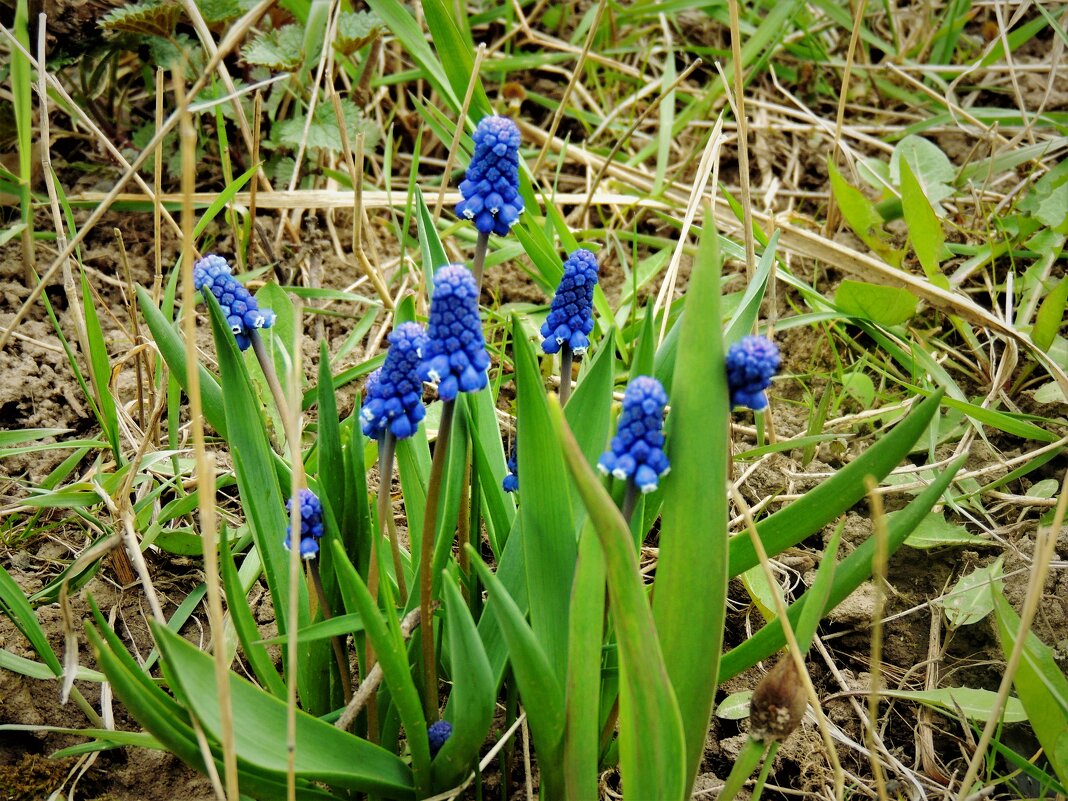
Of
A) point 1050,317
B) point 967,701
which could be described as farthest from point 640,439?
point 1050,317

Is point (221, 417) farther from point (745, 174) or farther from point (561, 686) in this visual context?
point (745, 174)

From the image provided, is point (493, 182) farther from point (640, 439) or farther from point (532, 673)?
point (532, 673)

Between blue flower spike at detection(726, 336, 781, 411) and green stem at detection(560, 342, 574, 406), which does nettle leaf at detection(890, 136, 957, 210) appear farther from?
blue flower spike at detection(726, 336, 781, 411)

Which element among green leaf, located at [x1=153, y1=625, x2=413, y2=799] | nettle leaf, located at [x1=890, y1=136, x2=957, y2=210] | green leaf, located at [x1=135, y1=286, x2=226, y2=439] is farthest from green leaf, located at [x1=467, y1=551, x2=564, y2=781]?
nettle leaf, located at [x1=890, y1=136, x2=957, y2=210]

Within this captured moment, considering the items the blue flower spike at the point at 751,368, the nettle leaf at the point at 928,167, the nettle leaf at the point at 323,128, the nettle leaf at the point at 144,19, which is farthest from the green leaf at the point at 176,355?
the nettle leaf at the point at 928,167

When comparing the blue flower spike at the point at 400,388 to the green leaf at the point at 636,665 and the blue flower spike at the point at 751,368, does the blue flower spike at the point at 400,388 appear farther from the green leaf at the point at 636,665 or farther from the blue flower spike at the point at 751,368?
the blue flower spike at the point at 751,368

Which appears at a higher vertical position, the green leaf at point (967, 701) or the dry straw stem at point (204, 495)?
the dry straw stem at point (204, 495)
